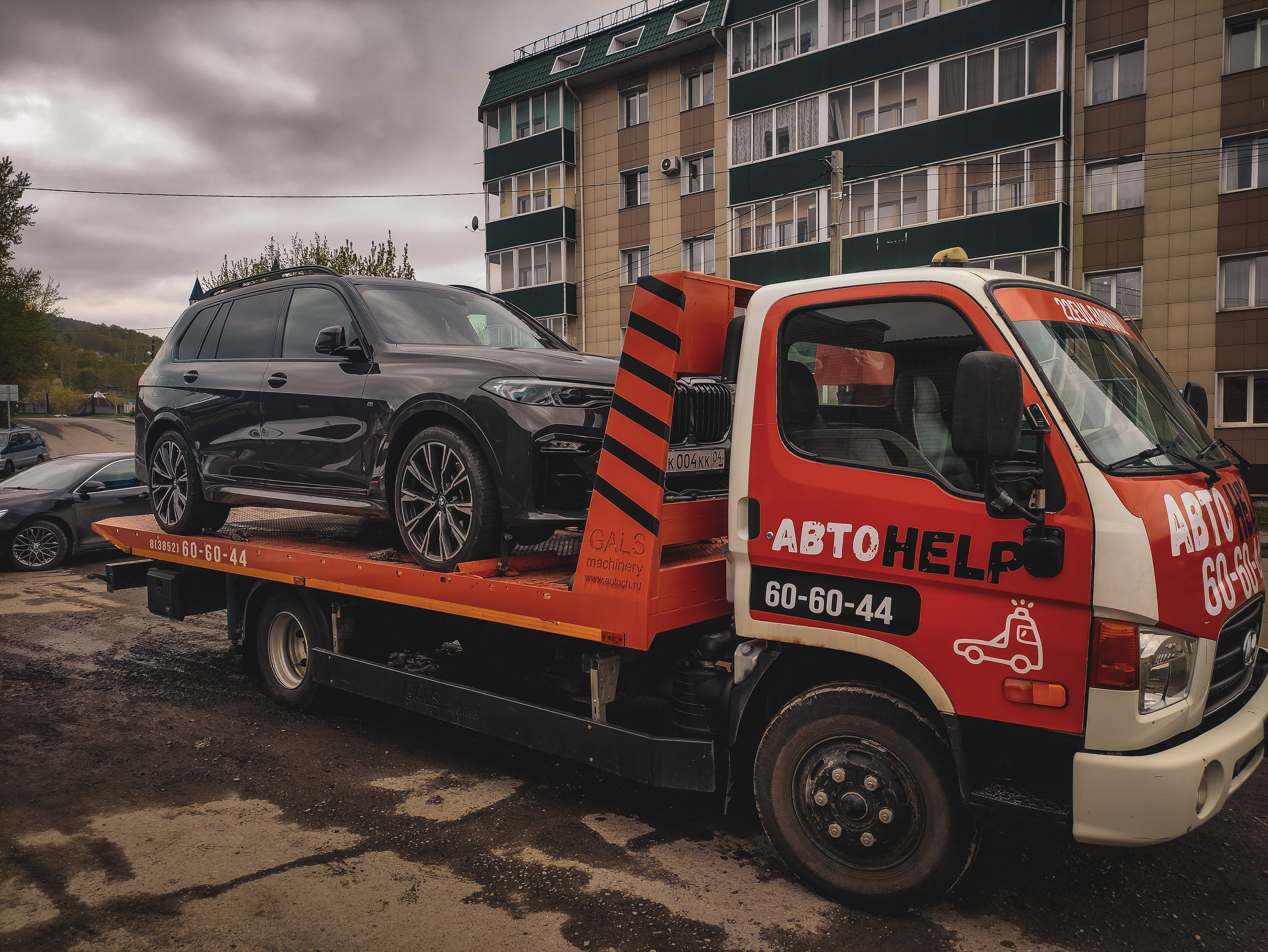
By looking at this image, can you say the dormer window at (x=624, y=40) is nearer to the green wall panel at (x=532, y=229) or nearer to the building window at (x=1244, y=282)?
the green wall panel at (x=532, y=229)

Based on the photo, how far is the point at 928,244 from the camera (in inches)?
855

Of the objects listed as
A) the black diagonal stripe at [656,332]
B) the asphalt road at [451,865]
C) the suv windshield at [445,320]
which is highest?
the suv windshield at [445,320]

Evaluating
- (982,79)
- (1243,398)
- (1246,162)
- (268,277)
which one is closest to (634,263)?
(982,79)

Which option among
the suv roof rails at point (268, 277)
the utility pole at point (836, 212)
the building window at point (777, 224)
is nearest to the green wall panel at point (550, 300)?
the building window at point (777, 224)

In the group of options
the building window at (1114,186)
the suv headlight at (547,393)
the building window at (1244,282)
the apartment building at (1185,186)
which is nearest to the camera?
the suv headlight at (547,393)

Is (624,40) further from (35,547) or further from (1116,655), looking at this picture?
(1116,655)

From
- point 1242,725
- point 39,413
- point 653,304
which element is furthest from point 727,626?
point 39,413

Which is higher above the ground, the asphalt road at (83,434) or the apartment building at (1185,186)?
the apartment building at (1185,186)

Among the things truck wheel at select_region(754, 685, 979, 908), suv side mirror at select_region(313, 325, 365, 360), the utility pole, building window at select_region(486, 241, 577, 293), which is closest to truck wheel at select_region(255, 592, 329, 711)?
suv side mirror at select_region(313, 325, 365, 360)

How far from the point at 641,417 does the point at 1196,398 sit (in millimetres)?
2672

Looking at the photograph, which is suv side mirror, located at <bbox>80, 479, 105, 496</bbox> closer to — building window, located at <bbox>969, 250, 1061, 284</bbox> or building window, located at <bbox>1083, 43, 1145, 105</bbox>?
building window, located at <bbox>969, 250, 1061, 284</bbox>

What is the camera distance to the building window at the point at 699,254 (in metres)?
27.5

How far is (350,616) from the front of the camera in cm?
554

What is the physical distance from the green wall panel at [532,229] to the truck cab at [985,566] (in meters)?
27.9
